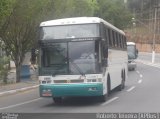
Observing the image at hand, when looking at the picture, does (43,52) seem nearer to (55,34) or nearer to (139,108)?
(55,34)

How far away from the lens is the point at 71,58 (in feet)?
58.6

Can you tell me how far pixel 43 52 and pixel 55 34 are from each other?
0.78 meters

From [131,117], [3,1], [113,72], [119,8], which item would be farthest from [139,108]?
[119,8]

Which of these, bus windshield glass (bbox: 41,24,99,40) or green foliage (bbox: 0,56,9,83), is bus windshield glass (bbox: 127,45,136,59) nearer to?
green foliage (bbox: 0,56,9,83)

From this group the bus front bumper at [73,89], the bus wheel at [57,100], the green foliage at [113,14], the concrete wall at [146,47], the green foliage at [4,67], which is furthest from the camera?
the concrete wall at [146,47]

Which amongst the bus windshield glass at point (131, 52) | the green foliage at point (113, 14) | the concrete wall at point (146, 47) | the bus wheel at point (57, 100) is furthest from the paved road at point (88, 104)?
the concrete wall at point (146, 47)

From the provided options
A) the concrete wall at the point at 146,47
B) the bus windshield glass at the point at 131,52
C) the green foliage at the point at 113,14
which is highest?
the green foliage at the point at 113,14

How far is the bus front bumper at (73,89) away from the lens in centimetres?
1771

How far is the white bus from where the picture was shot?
699 inches

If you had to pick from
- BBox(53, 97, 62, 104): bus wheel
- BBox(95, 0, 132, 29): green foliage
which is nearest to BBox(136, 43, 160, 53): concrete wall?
BBox(95, 0, 132, 29): green foliage

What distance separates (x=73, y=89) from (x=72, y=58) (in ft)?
3.55

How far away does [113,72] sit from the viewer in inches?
851

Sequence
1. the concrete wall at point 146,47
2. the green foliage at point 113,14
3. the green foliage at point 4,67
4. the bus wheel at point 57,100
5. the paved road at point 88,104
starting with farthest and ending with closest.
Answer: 1. the concrete wall at point 146,47
2. the green foliage at point 113,14
3. the green foliage at point 4,67
4. the bus wheel at point 57,100
5. the paved road at point 88,104

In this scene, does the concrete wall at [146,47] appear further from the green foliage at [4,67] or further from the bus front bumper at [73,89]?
the bus front bumper at [73,89]
